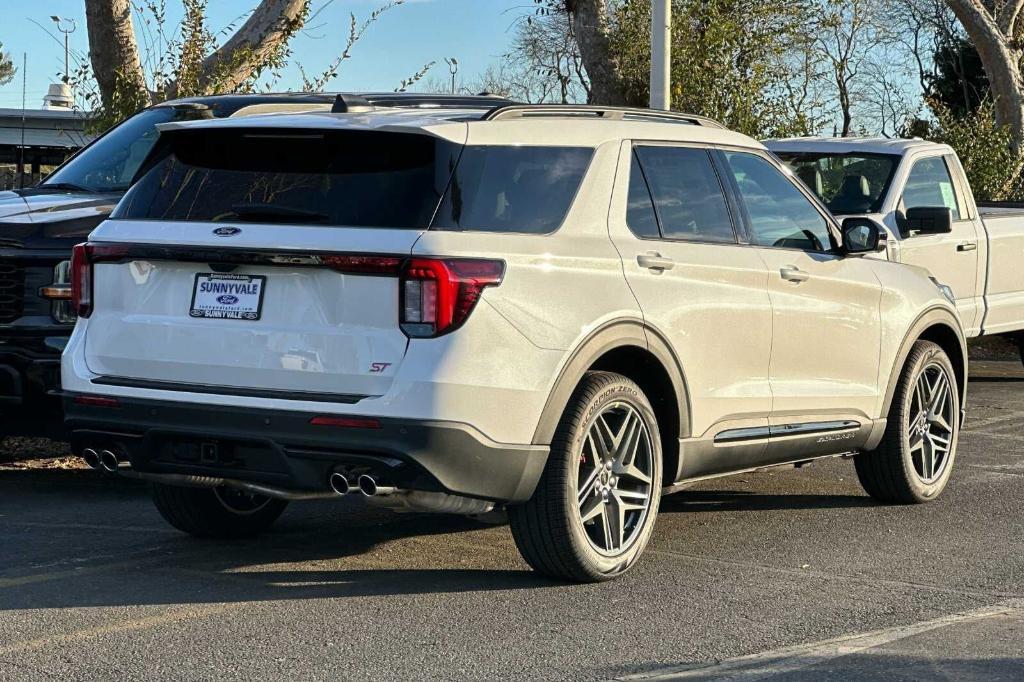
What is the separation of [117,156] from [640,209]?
4475 millimetres

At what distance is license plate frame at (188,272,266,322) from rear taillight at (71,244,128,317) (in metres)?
0.41

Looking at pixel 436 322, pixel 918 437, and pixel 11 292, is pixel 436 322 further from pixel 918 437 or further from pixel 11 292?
pixel 918 437

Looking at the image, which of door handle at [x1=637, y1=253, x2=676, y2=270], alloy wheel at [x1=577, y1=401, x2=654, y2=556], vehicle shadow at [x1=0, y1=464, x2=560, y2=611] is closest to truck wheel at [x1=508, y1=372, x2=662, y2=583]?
alloy wheel at [x1=577, y1=401, x2=654, y2=556]

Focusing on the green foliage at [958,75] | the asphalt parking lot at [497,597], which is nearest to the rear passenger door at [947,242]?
the asphalt parking lot at [497,597]

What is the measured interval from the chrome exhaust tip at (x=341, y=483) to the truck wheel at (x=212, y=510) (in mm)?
1474

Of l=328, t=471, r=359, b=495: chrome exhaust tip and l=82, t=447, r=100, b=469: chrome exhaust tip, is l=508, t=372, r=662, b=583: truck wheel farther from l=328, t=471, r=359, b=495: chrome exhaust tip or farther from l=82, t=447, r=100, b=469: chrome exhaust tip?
l=82, t=447, r=100, b=469: chrome exhaust tip

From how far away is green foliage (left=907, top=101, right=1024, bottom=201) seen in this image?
21.2 m

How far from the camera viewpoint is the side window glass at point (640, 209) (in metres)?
6.59

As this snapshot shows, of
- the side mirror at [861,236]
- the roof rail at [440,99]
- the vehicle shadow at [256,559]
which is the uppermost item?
the roof rail at [440,99]

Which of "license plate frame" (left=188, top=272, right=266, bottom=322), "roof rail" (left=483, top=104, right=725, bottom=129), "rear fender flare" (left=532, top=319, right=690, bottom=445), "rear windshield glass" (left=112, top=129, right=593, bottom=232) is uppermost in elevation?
"roof rail" (left=483, top=104, right=725, bottom=129)

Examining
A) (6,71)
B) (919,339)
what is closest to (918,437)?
A: (919,339)

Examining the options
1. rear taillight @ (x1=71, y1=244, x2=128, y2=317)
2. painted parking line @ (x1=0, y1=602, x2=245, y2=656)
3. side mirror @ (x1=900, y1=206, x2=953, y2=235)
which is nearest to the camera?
painted parking line @ (x1=0, y1=602, x2=245, y2=656)

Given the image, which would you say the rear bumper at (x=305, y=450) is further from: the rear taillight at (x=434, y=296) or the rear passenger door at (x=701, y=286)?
the rear passenger door at (x=701, y=286)

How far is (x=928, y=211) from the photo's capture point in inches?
454
